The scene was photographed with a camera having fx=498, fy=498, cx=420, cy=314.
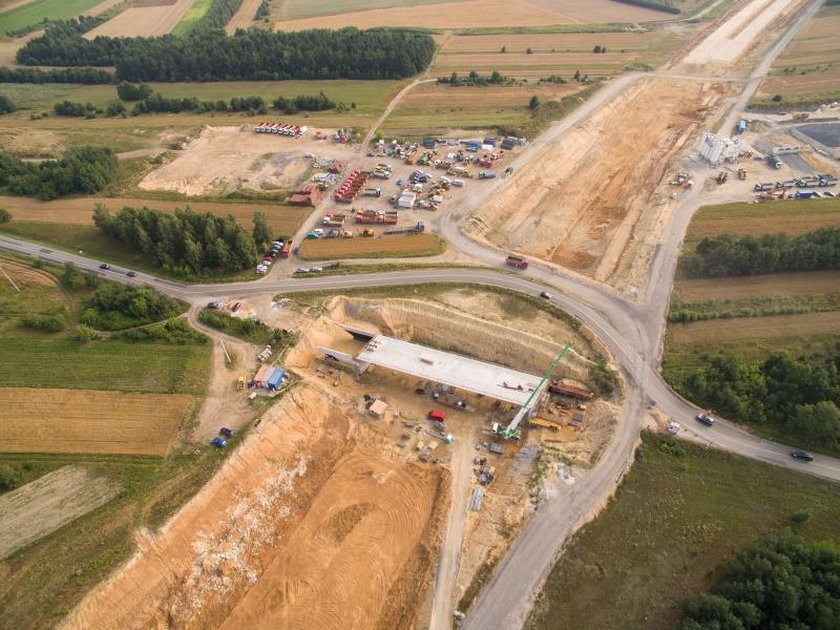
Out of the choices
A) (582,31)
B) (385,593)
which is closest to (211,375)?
(385,593)

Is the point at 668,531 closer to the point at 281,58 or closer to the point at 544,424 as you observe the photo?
the point at 544,424

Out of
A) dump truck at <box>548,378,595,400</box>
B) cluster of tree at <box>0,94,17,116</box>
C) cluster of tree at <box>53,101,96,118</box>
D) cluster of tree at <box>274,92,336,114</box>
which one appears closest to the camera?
dump truck at <box>548,378,595,400</box>

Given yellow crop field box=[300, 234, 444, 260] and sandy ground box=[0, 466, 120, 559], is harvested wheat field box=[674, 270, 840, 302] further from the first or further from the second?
sandy ground box=[0, 466, 120, 559]

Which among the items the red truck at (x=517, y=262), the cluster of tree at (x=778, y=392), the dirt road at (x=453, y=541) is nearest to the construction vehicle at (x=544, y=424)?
the dirt road at (x=453, y=541)

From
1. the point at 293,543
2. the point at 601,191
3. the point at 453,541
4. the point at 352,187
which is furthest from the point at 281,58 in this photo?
the point at 453,541

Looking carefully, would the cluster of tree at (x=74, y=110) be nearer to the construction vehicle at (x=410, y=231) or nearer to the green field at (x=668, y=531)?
the construction vehicle at (x=410, y=231)

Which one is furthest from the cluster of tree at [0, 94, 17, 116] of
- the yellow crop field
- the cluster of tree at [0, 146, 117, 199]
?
the yellow crop field
